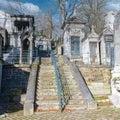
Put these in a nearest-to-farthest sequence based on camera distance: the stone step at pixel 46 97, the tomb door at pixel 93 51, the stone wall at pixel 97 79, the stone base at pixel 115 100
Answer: the stone base at pixel 115 100
the stone step at pixel 46 97
the stone wall at pixel 97 79
the tomb door at pixel 93 51

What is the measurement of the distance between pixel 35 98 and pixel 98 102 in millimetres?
3028

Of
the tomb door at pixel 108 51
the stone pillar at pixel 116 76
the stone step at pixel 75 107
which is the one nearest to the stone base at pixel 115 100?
the stone pillar at pixel 116 76

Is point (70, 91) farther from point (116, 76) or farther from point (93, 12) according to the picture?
point (93, 12)

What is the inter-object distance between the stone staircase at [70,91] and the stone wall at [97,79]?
4.65ft

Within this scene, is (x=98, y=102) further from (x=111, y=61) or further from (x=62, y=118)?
(x=111, y=61)

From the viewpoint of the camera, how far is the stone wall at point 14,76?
1683 centimetres

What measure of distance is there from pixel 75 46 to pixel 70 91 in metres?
14.1

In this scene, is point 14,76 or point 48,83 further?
point 14,76

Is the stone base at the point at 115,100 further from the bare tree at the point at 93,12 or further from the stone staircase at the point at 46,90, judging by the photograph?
the bare tree at the point at 93,12

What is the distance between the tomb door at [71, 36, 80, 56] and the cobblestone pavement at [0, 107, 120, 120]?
16176 millimetres

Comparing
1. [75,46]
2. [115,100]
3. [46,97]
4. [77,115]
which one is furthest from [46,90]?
[75,46]

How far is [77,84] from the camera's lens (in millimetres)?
14273

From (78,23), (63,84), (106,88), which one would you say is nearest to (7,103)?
(63,84)

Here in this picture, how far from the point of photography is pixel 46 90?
1330 cm
